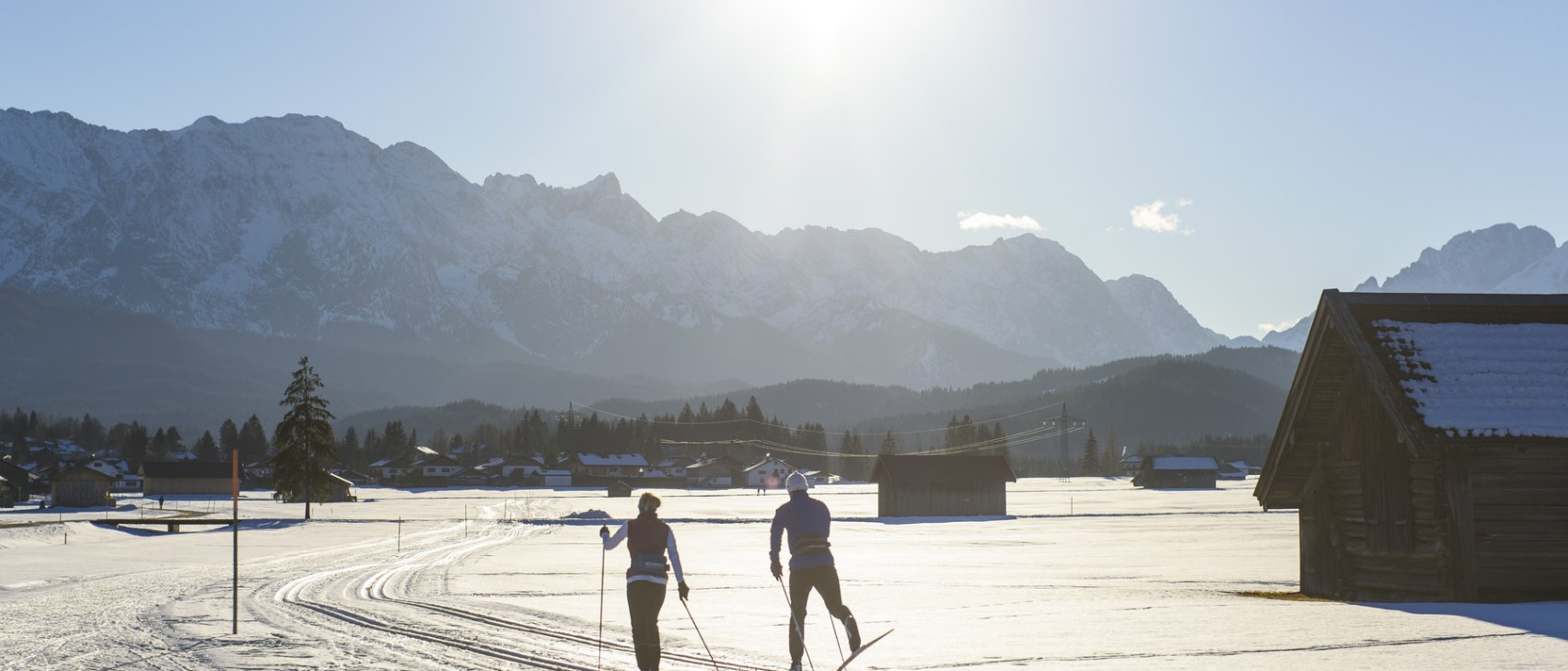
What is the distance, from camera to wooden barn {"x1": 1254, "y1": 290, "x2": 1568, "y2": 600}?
2114cm

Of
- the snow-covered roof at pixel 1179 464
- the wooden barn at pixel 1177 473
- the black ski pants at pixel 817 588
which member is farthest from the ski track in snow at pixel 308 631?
the snow-covered roof at pixel 1179 464

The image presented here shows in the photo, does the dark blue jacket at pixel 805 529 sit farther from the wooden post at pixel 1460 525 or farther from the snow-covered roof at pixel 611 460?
the snow-covered roof at pixel 611 460

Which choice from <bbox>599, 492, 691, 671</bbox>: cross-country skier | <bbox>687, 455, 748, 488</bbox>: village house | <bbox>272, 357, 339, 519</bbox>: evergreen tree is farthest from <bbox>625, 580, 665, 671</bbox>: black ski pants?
<bbox>687, 455, 748, 488</bbox>: village house

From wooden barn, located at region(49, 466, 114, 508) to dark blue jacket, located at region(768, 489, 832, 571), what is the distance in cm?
11023

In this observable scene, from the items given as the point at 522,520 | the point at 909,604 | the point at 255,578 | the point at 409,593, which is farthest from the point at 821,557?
the point at 522,520

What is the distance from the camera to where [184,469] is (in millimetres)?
145375

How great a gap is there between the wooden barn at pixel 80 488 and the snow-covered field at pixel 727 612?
234 ft

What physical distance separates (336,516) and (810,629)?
6988cm

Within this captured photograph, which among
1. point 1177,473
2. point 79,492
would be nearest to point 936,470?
point 79,492

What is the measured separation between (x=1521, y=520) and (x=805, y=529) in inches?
549

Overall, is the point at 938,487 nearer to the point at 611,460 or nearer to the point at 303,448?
the point at 303,448

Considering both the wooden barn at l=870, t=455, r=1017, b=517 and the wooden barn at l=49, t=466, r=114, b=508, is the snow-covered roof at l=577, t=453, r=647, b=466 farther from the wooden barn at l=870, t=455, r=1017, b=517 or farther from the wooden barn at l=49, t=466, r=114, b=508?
the wooden barn at l=870, t=455, r=1017, b=517

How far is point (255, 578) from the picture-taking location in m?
29.4

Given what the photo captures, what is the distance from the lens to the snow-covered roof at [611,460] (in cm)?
19200
